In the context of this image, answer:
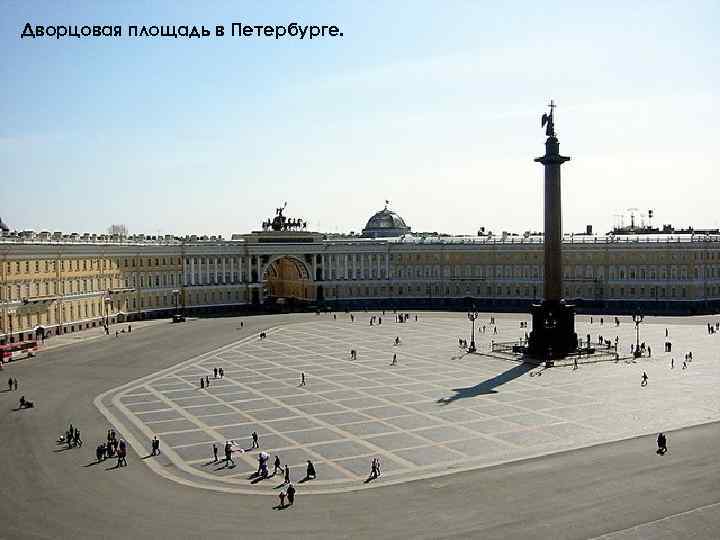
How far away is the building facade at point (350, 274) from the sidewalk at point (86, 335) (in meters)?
1.38

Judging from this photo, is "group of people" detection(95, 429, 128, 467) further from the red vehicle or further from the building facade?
the building facade

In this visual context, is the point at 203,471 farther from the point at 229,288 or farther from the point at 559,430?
the point at 229,288

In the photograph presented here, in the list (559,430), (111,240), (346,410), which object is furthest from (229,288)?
(559,430)

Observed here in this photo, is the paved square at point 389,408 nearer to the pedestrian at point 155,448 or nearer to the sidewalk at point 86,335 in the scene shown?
the pedestrian at point 155,448

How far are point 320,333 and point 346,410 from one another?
129 feet

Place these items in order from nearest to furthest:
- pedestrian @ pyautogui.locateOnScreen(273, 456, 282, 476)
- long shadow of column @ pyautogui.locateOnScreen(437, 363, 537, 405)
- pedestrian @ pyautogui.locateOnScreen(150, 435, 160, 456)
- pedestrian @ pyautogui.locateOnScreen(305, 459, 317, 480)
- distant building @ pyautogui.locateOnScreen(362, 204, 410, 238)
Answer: pedestrian @ pyautogui.locateOnScreen(305, 459, 317, 480) < pedestrian @ pyautogui.locateOnScreen(273, 456, 282, 476) < pedestrian @ pyautogui.locateOnScreen(150, 435, 160, 456) < long shadow of column @ pyautogui.locateOnScreen(437, 363, 537, 405) < distant building @ pyautogui.locateOnScreen(362, 204, 410, 238)

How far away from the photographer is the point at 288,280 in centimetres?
12912

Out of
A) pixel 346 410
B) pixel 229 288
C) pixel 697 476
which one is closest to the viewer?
pixel 697 476

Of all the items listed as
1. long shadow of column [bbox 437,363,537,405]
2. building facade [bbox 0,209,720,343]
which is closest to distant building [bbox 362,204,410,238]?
building facade [bbox 0,209,720,343]

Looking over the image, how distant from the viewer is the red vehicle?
65.1 metres

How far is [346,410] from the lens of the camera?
4506 cm

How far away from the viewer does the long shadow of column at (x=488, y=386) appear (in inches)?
1902

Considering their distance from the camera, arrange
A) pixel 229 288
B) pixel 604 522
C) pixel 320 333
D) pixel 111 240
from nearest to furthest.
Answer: pixel 604 522
pixel 320 333
pixel 111 240
pixel 229 288

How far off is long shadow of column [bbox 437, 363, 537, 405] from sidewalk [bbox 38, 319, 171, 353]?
131ft
